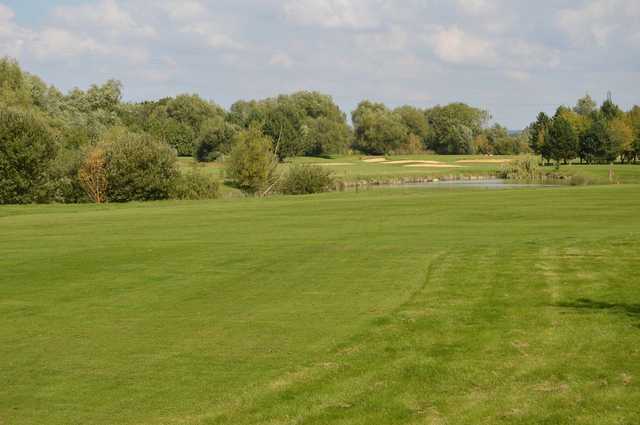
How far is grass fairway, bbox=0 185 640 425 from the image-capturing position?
8.45 metres

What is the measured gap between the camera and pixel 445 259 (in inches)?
755

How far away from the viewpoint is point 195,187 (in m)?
62.7

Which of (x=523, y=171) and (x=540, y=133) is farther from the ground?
(x=540, y=133)

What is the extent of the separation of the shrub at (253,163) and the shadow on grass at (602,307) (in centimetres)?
6002

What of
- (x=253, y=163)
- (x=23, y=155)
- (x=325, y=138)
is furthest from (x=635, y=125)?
(x=23, y=155)

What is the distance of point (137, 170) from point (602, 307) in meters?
50.8

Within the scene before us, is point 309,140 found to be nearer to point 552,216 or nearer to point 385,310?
point 552,216

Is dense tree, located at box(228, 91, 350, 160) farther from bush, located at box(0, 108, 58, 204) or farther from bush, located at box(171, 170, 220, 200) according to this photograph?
bush, located at box(0, 108, 58, 204)

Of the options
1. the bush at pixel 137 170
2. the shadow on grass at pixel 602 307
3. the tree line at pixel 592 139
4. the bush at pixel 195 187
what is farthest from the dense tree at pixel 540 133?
the shadow on grass at pixel 602 307

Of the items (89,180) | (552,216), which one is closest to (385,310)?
(552,216)

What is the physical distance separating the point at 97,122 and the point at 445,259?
83.4 meters

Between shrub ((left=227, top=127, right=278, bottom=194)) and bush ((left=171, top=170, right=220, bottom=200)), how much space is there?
8122 millimetres

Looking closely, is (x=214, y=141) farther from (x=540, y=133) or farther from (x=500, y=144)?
(x=500, y=144)

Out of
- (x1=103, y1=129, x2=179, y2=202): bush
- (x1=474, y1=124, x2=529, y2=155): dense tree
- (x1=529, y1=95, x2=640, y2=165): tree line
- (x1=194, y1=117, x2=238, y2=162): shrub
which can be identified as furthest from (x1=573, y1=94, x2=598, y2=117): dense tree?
(x1=103, y1=129, x2=179, y2=202): bush
